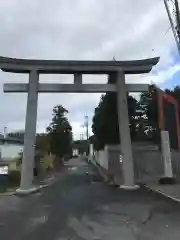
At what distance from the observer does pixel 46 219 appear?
12.8 meters

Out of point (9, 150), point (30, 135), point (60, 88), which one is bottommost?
point (30, 135)

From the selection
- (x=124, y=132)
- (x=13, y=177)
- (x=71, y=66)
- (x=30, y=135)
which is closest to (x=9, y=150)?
(x=13, y=177)

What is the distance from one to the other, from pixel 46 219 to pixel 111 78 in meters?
18.3

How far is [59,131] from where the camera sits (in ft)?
234

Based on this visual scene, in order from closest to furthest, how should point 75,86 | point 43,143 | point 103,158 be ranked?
point 75,86 → point 103,158 → point 43,143

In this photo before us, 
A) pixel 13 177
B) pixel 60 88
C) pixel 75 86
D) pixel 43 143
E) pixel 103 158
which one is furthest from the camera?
pixel 43 143

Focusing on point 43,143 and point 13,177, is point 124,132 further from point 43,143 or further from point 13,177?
point 43,143

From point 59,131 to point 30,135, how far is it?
44.6 meters

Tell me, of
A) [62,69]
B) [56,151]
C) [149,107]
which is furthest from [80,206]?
[56,151]

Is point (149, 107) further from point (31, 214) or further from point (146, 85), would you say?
point (31, 214)

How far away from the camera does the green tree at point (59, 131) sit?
228ft

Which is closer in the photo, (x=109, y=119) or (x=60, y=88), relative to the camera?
(x=60, y=88)

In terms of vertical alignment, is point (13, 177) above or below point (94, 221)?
above

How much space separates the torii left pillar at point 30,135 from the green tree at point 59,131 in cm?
4076
